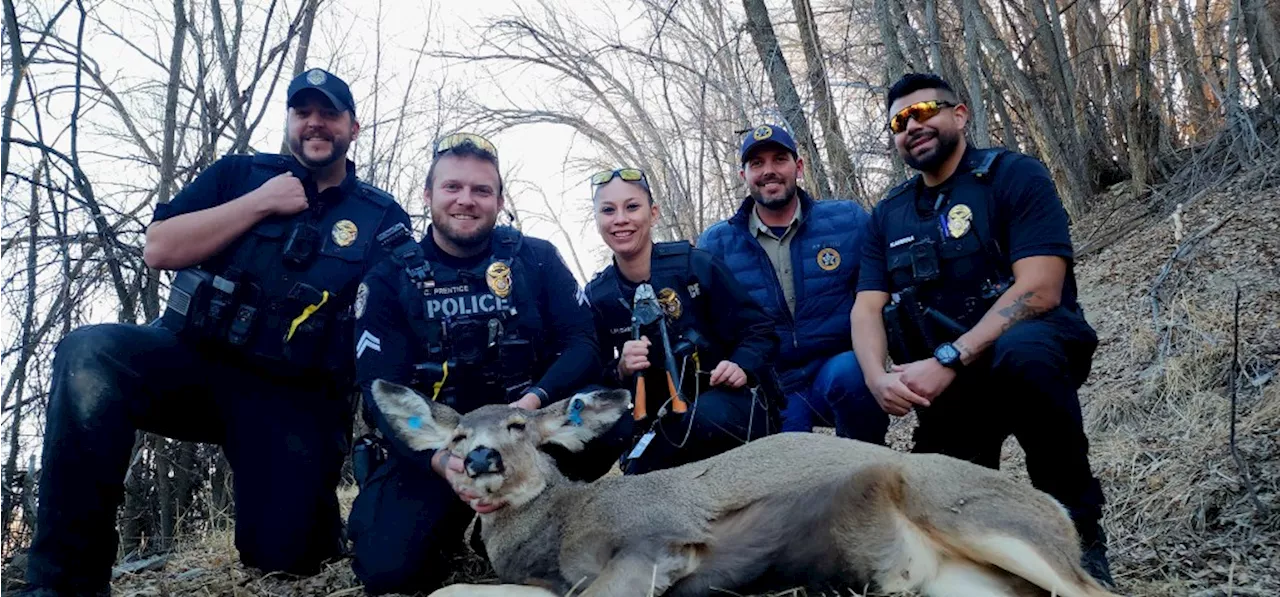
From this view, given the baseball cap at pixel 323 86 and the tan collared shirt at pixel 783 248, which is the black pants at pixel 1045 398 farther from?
the baseball cap at pixel 323 86

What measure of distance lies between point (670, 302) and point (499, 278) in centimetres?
111

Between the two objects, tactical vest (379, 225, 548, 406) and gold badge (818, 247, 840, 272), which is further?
gold badge (818, 247, 840, 272)

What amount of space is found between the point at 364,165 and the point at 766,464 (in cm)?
780

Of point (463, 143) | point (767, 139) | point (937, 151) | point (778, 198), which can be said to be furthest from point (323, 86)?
point (937, 151)

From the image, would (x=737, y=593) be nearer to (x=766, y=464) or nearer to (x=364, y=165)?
(x=766, y=464)

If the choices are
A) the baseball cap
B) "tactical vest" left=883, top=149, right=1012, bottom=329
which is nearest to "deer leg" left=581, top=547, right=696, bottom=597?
"tactical vest" left=883, top=149, right=1012, bottom=329

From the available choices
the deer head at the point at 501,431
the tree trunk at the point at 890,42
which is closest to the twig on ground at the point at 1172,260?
the tree trunk at the point at 890,42

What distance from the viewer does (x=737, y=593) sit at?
411 centimetres

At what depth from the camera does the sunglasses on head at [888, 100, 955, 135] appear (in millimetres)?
5465

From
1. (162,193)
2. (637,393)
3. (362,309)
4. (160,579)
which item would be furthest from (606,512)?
(162,193)

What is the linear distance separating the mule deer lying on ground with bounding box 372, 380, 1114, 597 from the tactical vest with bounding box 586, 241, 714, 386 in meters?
1.41

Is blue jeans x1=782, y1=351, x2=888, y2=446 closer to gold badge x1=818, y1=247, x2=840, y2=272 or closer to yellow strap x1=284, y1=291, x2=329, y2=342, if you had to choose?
gold badge x1=818, y1=247, x2=840, y2=272

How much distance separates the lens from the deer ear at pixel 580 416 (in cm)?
482

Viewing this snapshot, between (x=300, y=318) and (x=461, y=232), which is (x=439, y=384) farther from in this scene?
(x=300, y=318)
